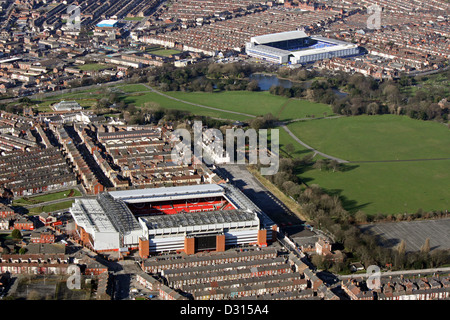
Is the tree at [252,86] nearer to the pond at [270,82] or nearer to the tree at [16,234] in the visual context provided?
the pond at [270,82]

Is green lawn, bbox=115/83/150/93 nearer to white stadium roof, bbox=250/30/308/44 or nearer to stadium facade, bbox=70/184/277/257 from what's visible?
white stadium roof, bbox=250/30/308/44

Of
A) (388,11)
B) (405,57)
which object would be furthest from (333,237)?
(388,11)

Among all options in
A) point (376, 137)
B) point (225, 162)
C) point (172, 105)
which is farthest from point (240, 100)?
point (225, 162)

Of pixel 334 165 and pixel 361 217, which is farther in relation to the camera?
pixel 334 165

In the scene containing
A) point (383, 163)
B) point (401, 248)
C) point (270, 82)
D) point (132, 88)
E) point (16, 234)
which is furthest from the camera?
point (270, 82)

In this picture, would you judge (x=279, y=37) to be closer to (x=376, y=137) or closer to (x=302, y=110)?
(x=302, y=110)

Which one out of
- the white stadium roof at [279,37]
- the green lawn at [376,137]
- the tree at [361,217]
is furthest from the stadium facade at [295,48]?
the tree at [361,217]
